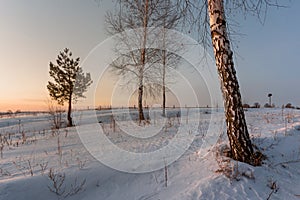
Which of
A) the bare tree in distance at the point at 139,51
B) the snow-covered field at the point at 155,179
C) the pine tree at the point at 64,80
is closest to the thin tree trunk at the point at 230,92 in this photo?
the snow-covered field at the point at 155,179

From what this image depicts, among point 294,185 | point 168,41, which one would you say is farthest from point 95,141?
point 168,41

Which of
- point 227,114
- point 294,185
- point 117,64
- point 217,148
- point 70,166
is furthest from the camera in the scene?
point 117,64

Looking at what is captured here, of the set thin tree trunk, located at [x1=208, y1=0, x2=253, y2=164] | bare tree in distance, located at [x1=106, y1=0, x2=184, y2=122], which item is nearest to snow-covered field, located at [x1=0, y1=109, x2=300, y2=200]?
thin tree trunk, located at [x1=208, y1=0, x2=253, y2=164]

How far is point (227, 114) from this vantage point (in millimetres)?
3713

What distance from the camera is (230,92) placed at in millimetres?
3652

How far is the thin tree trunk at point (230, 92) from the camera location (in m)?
3.62

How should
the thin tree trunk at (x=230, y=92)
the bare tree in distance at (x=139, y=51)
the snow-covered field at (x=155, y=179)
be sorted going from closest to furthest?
the snow-covered field at (x=155, y=179), the thin tree trunk at (x=230, y=92), the bare tree in distance at (x=139, y=51)

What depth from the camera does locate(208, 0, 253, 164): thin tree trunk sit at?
3617mm

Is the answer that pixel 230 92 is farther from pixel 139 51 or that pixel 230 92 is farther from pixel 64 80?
pixel 64 80

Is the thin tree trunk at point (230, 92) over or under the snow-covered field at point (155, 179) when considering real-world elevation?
over

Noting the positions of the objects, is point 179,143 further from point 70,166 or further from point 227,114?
point 70,166

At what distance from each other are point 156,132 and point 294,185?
13.1 ft

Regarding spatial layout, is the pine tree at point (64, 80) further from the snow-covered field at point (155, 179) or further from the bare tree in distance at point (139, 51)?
the snow-covered field at point (155, 179)

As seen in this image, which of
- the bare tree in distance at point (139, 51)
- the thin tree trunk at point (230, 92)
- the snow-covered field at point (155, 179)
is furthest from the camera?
the bare tree in distance at point (139, 51)
